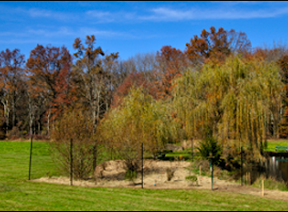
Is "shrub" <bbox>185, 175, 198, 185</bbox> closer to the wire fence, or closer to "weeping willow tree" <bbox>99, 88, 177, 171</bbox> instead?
the wire fence

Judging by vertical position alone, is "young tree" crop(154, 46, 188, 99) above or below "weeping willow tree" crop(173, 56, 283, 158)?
above

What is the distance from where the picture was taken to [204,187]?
1146cm

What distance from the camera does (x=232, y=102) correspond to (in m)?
15.6

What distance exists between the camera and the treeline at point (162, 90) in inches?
611

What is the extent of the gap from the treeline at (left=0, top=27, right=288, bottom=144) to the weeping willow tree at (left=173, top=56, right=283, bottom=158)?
56 mm

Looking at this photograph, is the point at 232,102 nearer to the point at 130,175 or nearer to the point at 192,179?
the point at 192,179

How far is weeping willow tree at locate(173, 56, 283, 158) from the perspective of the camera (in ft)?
49.2

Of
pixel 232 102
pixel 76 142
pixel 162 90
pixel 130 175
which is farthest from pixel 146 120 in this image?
pixel 162 90

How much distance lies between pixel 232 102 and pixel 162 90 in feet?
79.9

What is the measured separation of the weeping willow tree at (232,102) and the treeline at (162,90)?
6 cm

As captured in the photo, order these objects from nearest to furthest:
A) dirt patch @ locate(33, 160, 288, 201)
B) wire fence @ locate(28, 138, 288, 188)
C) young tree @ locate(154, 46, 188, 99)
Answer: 1. dirt patch @ locate(33, 160, 288, 201)
2. wire fence @ locate(28, 138, 288, 188)
3. young tree @ locate(154, 46, 188, 99)

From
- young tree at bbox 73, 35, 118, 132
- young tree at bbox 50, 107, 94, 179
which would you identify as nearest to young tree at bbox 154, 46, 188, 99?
young tree at bbox 73, 35, 118, 132

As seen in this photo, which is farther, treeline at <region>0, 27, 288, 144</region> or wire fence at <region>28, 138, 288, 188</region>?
treeline at <region>0, 27, 288, 144</region>

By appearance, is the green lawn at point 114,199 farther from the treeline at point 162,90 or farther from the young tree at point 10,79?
the young tree at point 10,79
